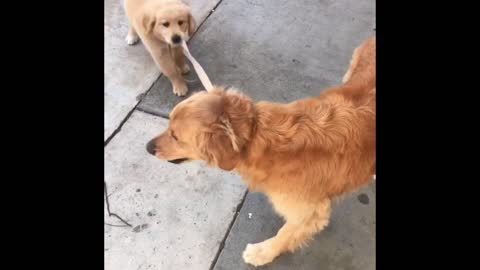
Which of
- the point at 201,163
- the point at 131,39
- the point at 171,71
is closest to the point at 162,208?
the point at 201,163

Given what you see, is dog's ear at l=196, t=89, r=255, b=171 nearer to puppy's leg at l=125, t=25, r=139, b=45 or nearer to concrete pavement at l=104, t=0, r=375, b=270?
concrete pavement at l=104, t=0, r=375, b=270

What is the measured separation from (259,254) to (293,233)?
0.33m

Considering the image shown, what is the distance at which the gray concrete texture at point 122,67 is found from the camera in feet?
11.8

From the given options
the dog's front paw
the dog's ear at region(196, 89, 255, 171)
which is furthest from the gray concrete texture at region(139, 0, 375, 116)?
the dog's ear at region(196, 89, 255, 171)

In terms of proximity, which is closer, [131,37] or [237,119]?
[237,119]

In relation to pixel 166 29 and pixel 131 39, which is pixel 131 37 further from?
pixel 166 29

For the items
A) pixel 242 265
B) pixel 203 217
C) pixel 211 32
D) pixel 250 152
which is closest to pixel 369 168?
pixel 250 152

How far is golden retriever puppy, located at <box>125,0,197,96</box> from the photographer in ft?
11.4

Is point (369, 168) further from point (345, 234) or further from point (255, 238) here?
point (255, 238)

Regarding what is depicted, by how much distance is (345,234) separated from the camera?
9.30 ft

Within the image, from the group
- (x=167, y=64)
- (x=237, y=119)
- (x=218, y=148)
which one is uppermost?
(x=237, y=119)

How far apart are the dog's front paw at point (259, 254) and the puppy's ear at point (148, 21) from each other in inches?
84.5

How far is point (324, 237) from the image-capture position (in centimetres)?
281

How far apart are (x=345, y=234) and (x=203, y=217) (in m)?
1.07
